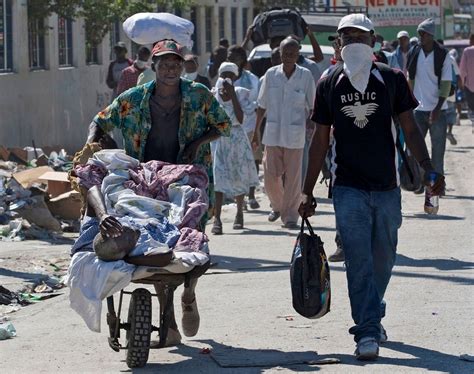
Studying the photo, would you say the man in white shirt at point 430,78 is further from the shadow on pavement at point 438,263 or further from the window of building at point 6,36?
the window of building at point 6,36

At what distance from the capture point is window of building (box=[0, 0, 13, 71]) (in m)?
22.7

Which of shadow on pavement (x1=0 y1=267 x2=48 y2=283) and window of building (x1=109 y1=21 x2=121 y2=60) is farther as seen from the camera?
window of building (x1=109 y1=21 x2=121 y2=60)

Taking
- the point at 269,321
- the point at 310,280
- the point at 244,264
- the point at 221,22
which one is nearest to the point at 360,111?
the point at 310,280

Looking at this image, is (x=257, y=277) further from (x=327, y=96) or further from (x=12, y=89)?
(x=12, y=89)

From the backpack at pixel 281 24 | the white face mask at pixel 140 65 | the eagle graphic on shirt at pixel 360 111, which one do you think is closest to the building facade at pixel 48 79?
the backpack at pixel 281 24

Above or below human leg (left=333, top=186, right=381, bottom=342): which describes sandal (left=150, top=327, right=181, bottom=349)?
below

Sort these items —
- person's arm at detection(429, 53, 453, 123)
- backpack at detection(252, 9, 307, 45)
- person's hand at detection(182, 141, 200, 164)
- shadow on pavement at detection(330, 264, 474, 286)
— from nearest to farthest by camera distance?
person's hand at detection(182, 141, 200, 164), shadow on pavement at detection(330, 264, 474, 286), person's arm at detection(429, 53, 453, 123), backpack at detection(252, 9, 307, 45)

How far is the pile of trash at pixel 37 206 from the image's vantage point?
46.0 feet

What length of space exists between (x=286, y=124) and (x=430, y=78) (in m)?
2.22

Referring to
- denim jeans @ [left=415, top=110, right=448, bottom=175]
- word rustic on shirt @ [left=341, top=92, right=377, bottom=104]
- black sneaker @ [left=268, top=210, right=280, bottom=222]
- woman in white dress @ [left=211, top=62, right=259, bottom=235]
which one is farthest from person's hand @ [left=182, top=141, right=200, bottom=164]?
denim jeans @ [left=415, top=110, right=448, bottom=175]

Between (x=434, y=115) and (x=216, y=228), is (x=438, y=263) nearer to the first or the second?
(x=216, y=228)

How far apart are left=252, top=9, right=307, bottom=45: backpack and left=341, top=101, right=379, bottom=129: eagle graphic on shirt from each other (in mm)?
10864

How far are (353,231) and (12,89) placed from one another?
50.5 feet

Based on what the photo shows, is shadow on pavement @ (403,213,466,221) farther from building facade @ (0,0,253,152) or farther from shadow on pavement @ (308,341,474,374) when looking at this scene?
building facade @ (0,0,253,152)
